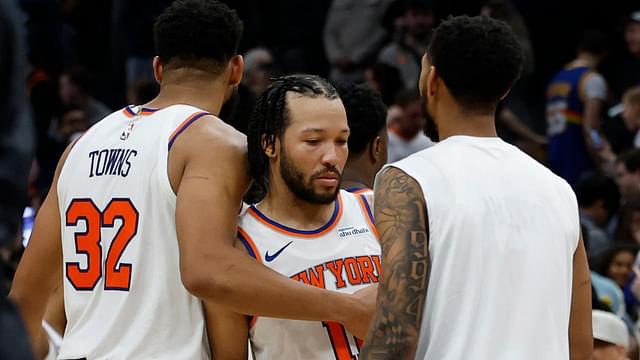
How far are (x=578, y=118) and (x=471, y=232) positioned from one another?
859 centimetres

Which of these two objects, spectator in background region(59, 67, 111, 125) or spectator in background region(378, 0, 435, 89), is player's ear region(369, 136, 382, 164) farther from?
spectator in background region(59, 67, 111, 125)

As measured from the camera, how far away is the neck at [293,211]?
4.34m

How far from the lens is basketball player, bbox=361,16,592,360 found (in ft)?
12.1

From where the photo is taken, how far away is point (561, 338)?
386cm

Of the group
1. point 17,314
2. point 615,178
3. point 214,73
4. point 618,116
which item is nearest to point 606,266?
point 615,178

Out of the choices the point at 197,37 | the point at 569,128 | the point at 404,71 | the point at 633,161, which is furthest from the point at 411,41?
the point at 197,37

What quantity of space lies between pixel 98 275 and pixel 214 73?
2.81ft

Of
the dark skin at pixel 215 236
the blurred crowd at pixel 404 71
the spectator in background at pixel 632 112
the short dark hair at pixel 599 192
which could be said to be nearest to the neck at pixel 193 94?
the dark skin at pixel 215 236

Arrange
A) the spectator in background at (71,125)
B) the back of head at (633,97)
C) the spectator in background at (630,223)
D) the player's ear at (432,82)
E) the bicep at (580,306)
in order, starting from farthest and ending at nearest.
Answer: the spectator in background at (71,125) < the back of head at (633,97) < the spectator in background at (630,223) < the bicep at (580,306) < the player's ear at (432,82)

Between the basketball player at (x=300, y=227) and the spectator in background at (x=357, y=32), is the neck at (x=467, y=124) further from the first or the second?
the spectator in background at (x=357, y=32)

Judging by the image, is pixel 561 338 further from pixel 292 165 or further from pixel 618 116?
pixel 618 116

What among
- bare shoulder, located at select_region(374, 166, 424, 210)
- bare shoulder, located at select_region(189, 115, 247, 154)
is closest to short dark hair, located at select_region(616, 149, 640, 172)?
bare shoulder, located at select_region(189, 115, 247, 154)

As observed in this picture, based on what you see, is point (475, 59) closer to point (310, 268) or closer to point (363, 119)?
point (310, 268)

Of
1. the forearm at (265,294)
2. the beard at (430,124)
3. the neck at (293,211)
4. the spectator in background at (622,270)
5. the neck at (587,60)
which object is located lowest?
the spectator in background at (622,270)
